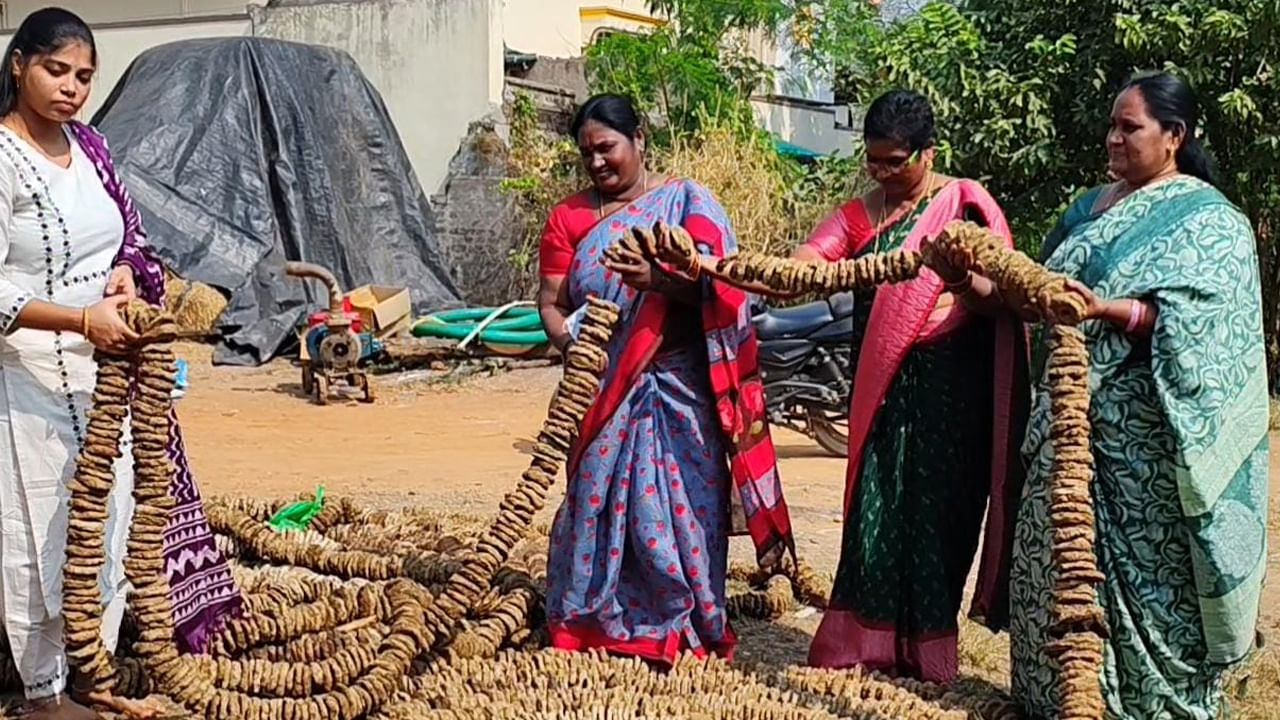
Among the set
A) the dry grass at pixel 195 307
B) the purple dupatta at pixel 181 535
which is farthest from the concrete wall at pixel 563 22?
the purple dupatta at pixel 181 535

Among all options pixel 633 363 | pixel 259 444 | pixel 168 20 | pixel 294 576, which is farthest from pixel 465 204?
pixel 633 363

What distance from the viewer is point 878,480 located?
4.17 m

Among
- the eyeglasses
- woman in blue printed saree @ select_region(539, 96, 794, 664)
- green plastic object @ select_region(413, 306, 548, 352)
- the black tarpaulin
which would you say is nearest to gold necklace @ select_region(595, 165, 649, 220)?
woman in blue printed saree @ select_region(539, 96, 794, 664)

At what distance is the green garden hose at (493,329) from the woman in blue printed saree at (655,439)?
820 cm

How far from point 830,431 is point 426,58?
927 cm

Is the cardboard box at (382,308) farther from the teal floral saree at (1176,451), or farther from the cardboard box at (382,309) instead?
the teal floral saree at (1176,451)

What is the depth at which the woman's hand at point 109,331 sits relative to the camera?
3.44 meters

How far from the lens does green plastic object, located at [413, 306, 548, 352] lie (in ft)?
41.5

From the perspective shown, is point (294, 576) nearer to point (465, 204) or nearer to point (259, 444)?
point (259, 444)

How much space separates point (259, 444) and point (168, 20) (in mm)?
10240

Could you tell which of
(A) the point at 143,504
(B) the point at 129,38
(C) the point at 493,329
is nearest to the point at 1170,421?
(A) the point at 143,504

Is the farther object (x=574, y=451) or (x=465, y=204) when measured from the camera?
(x=465, y=204)

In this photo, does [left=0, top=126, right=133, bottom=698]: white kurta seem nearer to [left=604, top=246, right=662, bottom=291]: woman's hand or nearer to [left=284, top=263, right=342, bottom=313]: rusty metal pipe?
[left=604, top=246, right=662, bottom=291]: woman's hand

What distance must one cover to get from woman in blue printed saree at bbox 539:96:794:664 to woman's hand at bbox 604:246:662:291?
14 cm
